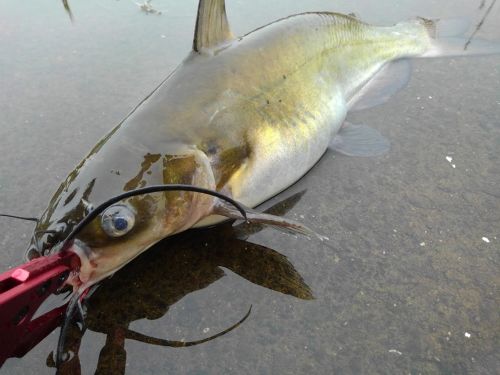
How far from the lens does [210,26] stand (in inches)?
68.8

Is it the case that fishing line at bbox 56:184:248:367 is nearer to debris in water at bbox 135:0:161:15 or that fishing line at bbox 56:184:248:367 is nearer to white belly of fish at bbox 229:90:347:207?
white belly of fish at bbox 229:90:347:207

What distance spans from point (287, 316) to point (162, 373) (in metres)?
0.39

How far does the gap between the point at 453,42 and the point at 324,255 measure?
1937 mm

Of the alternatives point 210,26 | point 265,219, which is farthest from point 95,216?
point 210,26

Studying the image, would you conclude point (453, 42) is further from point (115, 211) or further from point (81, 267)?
point (81, 267)

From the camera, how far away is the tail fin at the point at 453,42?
8.91 feet

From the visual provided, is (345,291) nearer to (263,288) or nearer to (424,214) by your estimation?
(263,288)

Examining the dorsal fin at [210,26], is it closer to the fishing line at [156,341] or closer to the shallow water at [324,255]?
the shallow water at [324,255]

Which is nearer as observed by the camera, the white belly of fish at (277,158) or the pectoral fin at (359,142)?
the white belly of fish at (277,158)

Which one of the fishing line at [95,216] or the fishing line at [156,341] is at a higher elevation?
the fishing line at [95,216]

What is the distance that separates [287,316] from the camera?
53.9 inches

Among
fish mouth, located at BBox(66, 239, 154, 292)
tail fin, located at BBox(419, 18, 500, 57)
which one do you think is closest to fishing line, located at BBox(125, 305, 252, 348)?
fish mouth, located at BBox(66, 239, 154, 292)

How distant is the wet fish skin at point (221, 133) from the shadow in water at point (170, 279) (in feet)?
0.35

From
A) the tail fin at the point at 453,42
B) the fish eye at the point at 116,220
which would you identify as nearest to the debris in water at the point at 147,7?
the tail fin at the point at 453,42
